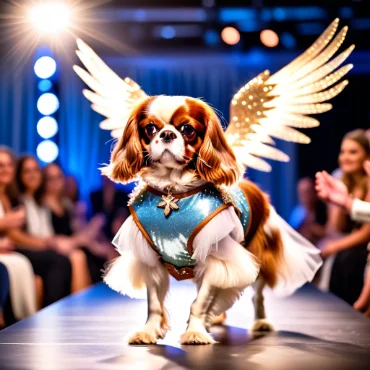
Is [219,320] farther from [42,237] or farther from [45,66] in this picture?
[45,66]

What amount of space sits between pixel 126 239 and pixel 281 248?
692 millimetres

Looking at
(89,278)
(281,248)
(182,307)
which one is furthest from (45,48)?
(281,248)

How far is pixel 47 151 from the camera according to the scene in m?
8.70

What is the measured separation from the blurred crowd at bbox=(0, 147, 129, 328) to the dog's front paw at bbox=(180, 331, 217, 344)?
1.88 m

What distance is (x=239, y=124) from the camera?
9.84 feet

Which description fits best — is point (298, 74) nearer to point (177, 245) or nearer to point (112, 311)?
point (177, 245)

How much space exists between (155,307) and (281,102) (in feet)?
3.33

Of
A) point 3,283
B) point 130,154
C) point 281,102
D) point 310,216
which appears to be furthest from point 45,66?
point 130,154

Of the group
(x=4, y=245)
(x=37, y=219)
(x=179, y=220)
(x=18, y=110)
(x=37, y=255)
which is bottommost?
(x=37, y=255)

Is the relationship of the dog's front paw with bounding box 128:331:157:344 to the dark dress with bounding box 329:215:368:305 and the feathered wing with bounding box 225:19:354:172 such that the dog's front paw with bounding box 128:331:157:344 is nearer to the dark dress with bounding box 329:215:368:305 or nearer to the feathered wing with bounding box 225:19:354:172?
the feathered wing with bounding box 225:19:354:172

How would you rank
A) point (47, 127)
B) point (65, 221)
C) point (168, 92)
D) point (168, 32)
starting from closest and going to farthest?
point (65, 221)
point (168, 32)
point (47, 127)
point (168, 92)

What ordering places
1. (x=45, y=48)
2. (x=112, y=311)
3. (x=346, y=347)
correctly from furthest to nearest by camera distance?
(x=45, y=48), (x=112, y=311), (x=346, y=347)

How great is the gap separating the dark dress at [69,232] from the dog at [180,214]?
2705 mm

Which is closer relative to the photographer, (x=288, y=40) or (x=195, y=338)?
(x=195, y=338)
